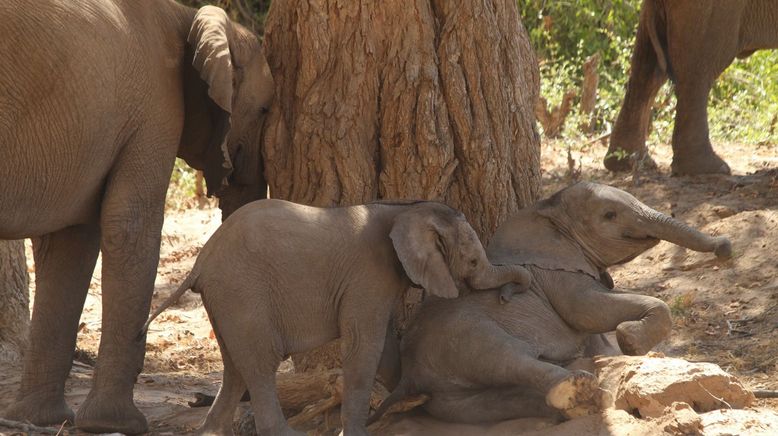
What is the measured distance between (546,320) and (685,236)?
0.77m

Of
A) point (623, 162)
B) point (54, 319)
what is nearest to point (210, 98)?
point (54, 319)

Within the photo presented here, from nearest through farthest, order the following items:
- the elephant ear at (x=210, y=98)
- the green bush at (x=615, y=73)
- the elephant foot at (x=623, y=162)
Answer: the elephant ear at (x=210, y=98) < the elephant foot at (x=623, y=162) < the green bush at (x=615, y=73)

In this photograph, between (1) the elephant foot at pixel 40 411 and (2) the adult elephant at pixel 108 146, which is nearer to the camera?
(2) the adult elephant at pixel 108 146

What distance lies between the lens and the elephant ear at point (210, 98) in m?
6.14

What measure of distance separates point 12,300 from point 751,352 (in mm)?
4676

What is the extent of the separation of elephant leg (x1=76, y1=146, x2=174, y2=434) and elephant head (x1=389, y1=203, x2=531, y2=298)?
4.59 feet

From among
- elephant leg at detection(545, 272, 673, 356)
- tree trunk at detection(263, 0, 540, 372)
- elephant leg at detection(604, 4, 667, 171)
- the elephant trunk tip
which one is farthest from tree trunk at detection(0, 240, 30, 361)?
elephant leg at detection(604, 4, 667, 171)

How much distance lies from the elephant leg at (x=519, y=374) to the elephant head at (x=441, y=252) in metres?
0.23

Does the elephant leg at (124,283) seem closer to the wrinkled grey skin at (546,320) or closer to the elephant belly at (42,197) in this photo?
the elephant belly at (42,197)

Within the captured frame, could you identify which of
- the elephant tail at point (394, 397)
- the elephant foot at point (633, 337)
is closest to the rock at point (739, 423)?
the elephant foot at point (633, 337)

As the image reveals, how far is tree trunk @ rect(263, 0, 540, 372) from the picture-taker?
6367 millimetres

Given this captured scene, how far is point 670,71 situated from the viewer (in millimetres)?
10023

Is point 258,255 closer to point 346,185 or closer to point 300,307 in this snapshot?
point 300,307

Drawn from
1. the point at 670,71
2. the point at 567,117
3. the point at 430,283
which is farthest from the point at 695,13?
the point at 430,283
